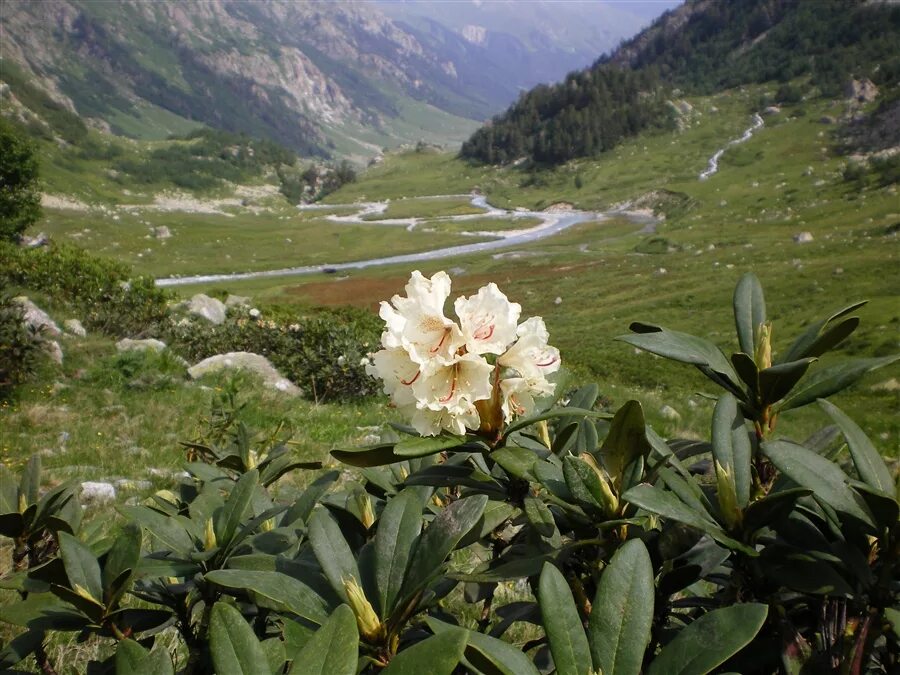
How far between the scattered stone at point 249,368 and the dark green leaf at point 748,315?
396 inches

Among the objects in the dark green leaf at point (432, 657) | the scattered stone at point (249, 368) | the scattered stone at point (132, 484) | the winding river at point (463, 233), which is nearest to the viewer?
the dark green leaf at point (432, 657)

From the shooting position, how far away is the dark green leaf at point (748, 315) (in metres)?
1.62

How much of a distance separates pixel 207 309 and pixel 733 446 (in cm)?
1908

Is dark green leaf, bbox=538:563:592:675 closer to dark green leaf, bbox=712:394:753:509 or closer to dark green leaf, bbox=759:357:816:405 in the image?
dark green leaf, bbox=712:394:753:509

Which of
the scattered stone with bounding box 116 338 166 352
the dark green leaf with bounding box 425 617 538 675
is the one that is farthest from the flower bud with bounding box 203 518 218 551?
the scattered stone with bounding box 116 338 166 352

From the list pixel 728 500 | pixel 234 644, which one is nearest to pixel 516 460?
pixel 728 500

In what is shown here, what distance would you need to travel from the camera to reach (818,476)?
1.16 m

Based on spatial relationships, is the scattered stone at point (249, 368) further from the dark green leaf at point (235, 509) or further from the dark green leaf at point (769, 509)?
the dark green leaf at point (769, 509)

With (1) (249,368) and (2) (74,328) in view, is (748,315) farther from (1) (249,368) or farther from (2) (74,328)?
(2) (74,328)

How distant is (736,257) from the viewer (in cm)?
4144

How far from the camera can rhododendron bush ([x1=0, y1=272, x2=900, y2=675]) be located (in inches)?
41.3

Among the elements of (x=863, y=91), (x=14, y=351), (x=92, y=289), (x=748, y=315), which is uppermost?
(x=863, y=91)

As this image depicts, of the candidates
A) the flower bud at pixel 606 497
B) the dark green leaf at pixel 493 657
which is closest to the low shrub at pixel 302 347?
the flower bud at pixel 606 497

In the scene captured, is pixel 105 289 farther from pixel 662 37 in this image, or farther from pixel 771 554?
pixel 662 37
